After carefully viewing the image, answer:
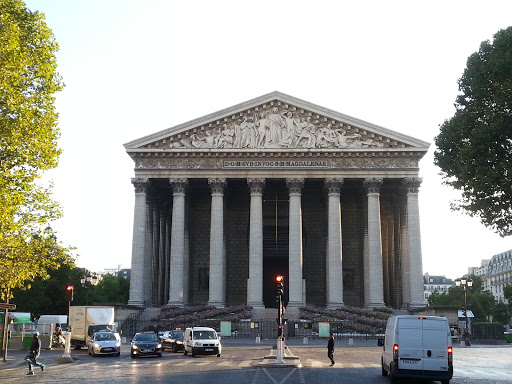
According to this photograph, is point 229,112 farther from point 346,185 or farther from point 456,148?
point 456,148

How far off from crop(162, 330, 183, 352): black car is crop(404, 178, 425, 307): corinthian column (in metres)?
22.3

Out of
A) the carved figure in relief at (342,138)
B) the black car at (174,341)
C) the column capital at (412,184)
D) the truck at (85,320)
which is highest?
the carved figure in relief at (342,138)

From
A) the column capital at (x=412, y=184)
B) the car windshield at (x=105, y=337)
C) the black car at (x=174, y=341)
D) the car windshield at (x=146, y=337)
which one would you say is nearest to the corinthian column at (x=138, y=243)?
the black car at (x=174, y=341)

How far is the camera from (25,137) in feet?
81.6

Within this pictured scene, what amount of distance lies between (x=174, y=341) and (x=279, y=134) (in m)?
22.6

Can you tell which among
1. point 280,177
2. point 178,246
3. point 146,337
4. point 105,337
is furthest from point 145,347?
point 280,177

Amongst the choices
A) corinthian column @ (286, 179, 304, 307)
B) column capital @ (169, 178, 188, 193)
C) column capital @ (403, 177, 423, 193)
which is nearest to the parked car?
corinthian column @ (286, 179, 304, 307)

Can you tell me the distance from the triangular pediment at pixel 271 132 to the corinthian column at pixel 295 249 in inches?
137

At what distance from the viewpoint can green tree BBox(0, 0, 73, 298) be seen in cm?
2411

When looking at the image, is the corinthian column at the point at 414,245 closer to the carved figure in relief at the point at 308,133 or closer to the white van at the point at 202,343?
the carved figure in relief at the point at 308,133

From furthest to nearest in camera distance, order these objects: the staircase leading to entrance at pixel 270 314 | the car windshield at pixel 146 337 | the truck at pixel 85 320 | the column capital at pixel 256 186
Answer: the column capital at pixel 256 186 < the staircase leading to entrance at pixel 270 314 < the truck at pixel 85 320 < the car windshield at pixel 146 337

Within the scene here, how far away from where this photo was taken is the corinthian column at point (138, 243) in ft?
182

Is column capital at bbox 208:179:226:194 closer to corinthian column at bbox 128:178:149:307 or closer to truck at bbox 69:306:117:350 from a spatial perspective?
corinthian column at bbox 128:178:149:307

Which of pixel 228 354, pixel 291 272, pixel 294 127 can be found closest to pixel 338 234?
pixel 291 272
